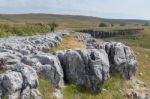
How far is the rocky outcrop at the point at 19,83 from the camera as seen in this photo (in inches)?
877

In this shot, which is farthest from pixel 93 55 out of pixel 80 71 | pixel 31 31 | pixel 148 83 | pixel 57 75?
pixel 31 31

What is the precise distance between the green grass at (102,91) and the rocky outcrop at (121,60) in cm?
103

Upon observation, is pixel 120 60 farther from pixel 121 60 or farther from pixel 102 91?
pixel 102 91

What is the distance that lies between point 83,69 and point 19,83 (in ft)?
24.8

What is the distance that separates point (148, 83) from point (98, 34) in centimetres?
14075

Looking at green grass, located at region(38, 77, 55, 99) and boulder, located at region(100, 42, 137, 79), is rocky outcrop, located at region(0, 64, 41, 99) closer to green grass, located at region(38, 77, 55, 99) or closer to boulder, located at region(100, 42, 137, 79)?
green grass, located at region(38, 77, 55, 99)

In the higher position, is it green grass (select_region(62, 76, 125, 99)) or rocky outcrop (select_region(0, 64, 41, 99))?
rocky outcrop (select_region(0, 64, 41, 99))

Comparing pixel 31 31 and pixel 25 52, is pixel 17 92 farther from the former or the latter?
pixel 31 31

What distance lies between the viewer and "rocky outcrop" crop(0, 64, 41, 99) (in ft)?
73.0

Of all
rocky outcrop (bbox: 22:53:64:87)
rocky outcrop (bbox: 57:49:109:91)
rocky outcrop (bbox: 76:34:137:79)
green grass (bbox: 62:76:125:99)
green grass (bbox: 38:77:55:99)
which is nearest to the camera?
green grass (bbox: 38:77:55:99)

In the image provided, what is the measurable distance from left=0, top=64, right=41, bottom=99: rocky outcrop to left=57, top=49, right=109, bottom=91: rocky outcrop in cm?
524

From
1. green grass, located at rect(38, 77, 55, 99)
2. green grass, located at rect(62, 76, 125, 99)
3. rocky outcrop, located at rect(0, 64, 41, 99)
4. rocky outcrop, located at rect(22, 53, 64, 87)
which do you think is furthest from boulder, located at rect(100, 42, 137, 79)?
rocky outcrop, located at rect(0, 64, 41, 99)

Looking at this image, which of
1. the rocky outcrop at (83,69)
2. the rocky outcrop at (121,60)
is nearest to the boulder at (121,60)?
the rocky outcrop at (121,60)

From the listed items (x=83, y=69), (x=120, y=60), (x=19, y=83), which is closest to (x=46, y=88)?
(x=19, y=83)
